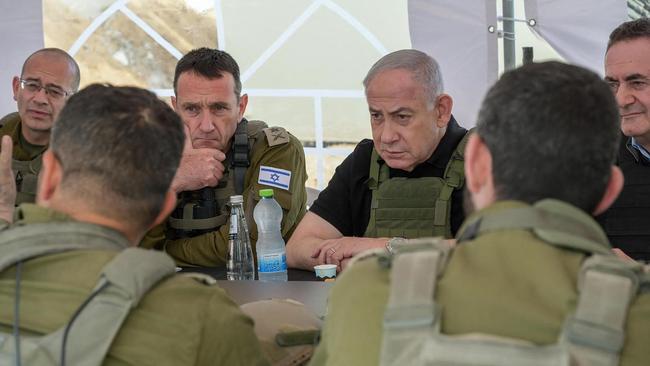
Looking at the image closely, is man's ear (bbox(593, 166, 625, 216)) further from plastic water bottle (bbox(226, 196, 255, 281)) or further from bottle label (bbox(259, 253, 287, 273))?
plastic water bottle (bbox(226, 196, 255, 281))

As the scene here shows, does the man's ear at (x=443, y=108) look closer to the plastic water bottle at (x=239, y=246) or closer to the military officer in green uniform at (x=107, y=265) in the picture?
the plastic water bottle at (x=239, y=246)

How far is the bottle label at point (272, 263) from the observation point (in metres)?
3.18

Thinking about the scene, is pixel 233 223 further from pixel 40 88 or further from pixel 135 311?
pixel 135 311

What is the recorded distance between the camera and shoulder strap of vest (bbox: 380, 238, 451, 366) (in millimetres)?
1313

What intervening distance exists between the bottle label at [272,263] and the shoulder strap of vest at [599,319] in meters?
1.97

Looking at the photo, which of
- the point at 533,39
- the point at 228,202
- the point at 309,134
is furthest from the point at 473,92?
the point at 228,202

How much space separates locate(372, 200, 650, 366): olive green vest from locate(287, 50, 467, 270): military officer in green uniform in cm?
183

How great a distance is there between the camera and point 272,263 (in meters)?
3.18

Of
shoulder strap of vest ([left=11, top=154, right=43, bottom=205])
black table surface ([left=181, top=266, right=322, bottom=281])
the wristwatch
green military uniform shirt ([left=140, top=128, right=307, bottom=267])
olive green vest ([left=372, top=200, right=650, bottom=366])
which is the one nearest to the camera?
olive green vest ([left=372, top=200, right=650, bottom=366])

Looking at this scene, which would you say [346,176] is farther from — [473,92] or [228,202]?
[473,92]

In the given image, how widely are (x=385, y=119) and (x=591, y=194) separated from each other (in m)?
1.99

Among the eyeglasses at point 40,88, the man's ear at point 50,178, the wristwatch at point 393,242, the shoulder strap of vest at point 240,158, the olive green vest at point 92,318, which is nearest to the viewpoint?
the olive green vest at point 92,318

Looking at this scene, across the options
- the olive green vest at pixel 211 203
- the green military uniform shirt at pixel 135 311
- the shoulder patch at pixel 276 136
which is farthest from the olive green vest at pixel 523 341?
the shoulder patch at pixel 276 136

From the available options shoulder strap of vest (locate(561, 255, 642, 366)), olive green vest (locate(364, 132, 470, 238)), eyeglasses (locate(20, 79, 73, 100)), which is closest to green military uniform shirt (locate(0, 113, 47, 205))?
eyeglasses (locate(20, 79, 73, 100))
